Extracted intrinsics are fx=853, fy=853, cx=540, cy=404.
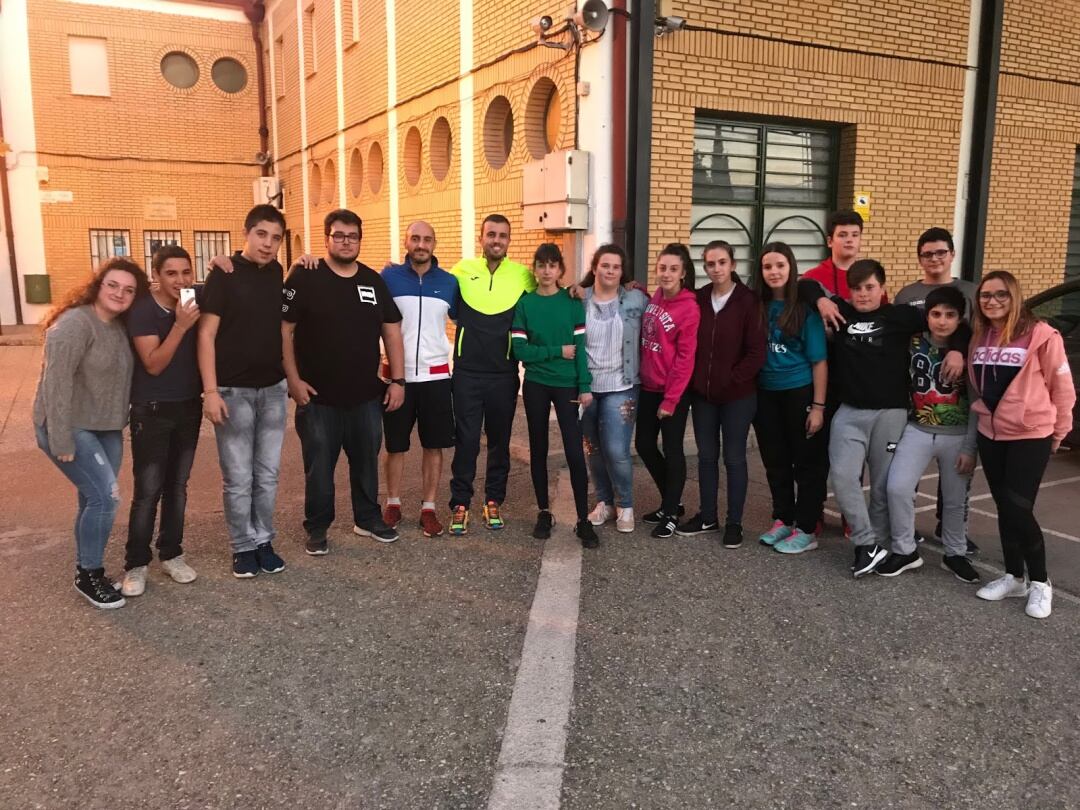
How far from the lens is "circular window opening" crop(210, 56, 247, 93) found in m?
19.8

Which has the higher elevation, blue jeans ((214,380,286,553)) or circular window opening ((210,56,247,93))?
circular window opening ((210,56,247,93))

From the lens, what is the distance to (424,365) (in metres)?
5.07

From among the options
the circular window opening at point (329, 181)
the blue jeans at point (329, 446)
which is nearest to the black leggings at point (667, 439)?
the blue jeans at point (329, 446)

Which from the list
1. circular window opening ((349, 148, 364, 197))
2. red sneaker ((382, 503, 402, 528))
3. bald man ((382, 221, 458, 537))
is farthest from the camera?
circular window opening ((349, 148, 364, 197))

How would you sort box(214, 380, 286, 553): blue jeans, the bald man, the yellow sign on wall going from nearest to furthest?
box(214, 380, 286, 553): blue jeans < the bald man < the yellow sign on wall

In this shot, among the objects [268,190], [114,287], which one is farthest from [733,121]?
[268,190]

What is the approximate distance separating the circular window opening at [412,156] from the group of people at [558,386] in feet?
26.6

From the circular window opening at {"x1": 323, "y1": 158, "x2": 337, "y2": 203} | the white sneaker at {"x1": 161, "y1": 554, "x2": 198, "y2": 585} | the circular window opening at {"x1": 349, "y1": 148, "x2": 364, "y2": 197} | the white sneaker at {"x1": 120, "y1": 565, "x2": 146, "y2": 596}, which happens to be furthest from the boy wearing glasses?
the circular window opening at {"x1": 323, "y1": 158, "x2": 337, "y2": 203}

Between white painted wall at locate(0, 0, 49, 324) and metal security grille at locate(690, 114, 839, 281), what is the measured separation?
1576 centimetres

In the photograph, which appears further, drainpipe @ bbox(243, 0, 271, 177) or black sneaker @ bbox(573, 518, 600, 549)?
drainpipe @ bbox(243, 0, 271, 177)

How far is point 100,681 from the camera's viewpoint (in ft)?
11.0

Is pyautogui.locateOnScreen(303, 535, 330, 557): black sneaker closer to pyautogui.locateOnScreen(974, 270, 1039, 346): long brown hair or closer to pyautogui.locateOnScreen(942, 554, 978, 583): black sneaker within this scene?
pyautogui.locateOnScreen(942, 554, 978, 583): black sneaker

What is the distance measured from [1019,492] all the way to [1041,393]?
474 mm

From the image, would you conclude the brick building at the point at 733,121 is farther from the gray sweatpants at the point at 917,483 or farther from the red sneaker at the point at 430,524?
the gray sweatpants at the point at 917,483
